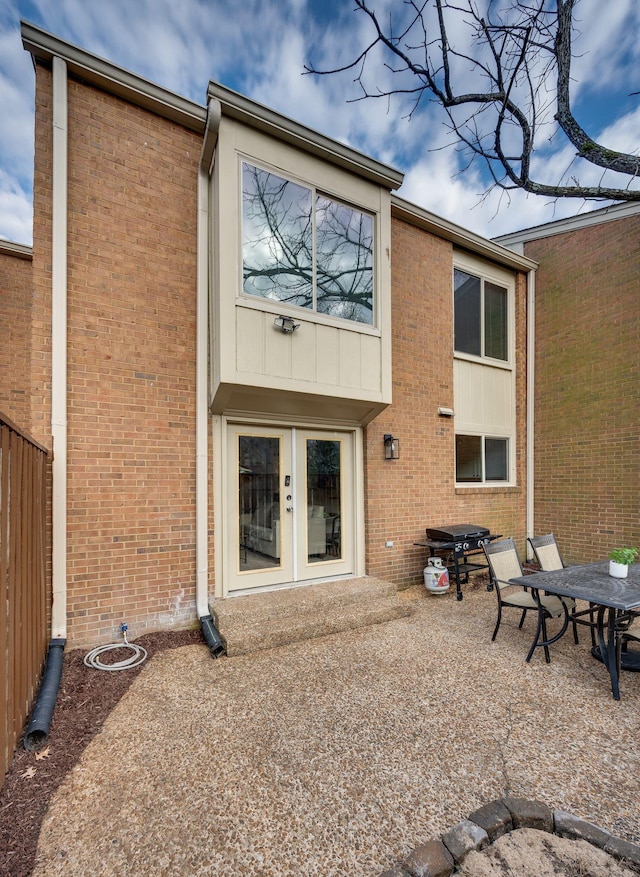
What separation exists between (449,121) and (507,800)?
5.72m

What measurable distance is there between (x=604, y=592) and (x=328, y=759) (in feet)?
8.89

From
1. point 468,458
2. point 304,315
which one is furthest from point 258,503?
point 468,458

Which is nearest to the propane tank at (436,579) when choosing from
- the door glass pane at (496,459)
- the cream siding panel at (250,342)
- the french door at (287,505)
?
the french door at (287,505)

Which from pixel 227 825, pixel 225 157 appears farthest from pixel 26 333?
pixel 227 825

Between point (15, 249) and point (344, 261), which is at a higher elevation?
point (15, 249)

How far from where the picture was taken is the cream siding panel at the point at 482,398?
720 cm

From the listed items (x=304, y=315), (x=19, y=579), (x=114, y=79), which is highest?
(x=114, y=79)

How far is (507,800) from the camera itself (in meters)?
2.17

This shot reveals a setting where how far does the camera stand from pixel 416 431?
6465 millimetres

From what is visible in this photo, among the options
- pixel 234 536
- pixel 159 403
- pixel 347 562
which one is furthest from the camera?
Result: pixel 347 562

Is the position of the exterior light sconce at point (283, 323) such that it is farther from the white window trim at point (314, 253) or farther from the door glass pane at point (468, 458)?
the door glass pane at point (468, 458)

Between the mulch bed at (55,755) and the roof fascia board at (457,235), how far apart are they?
6.89 m

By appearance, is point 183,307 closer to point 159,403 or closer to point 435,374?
point 159,403

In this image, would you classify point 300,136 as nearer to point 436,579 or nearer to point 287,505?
point 287,505
